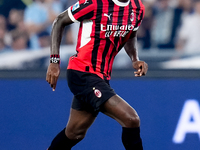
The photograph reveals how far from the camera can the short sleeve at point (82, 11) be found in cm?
307

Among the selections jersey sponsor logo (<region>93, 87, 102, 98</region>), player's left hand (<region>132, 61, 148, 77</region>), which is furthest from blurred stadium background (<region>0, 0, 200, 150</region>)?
jersey sponsor logo (<region>93, 87, 102, 98</region>)

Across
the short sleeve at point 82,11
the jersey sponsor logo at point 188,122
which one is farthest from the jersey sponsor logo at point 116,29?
the jersey sponsor logo at point 188,122

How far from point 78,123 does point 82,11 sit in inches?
36.2

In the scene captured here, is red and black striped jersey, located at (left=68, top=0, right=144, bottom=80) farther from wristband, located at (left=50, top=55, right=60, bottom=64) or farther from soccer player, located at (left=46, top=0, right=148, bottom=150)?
wristband, located at (left=50, top=55, right=60, bottom=64)

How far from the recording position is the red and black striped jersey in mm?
3100

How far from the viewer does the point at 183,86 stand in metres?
4.56

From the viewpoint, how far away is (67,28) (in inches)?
182

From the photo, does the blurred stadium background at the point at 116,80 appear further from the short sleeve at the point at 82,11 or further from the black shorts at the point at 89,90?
the short sleeve at the point at 82,11

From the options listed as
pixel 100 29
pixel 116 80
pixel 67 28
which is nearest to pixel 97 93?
pixel 100 29

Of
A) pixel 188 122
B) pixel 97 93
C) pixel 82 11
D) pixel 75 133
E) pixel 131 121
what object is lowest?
pixel 188 122

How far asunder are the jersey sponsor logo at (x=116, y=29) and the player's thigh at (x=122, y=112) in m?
0.53

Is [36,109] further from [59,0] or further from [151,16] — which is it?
[151,16]

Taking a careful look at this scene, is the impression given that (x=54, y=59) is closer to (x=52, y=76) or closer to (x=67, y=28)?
(x=52, y=76)

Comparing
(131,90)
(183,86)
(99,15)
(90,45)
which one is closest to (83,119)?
(90,45)
